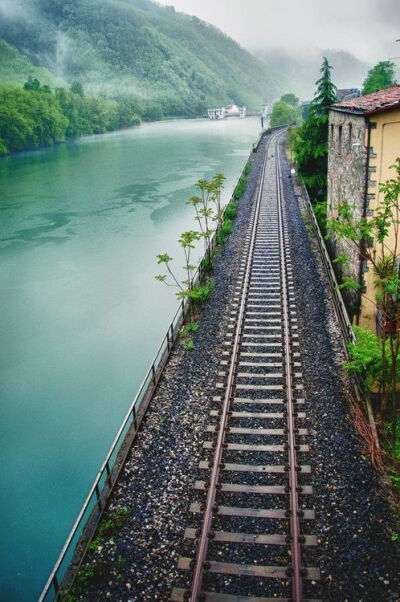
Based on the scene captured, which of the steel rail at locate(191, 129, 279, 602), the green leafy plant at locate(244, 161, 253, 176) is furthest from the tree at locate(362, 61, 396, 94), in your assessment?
the steel rail at locate(191, 129, 279, 602)

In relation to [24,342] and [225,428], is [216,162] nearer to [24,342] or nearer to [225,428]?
[24,342]

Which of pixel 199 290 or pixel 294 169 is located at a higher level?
pixel 294 169

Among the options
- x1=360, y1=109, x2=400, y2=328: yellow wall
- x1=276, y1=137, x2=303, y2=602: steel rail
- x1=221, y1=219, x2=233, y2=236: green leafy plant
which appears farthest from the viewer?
x1=221, y1=219, x2=233, y2=236: green leafy plant

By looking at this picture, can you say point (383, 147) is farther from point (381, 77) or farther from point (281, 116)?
point (281, 116)

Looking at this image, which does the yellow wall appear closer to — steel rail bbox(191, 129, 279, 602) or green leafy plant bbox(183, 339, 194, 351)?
steel rail bbox(191, 129, 279, 602)

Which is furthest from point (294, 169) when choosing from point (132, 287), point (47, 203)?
point (47, 203)

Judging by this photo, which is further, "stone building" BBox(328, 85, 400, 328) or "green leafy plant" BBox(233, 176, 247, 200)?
"green leafy plant" BBox(233, 176, 247, 200)
